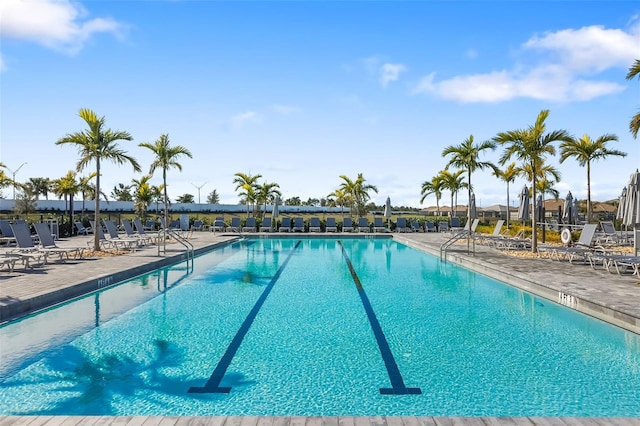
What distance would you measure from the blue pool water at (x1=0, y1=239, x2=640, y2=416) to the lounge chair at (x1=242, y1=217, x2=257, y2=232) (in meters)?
17.1

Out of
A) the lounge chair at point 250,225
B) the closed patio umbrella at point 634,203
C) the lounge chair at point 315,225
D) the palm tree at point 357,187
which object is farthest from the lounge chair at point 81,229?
the closed patio umbrella at point 634,203

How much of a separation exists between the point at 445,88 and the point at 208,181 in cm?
3681

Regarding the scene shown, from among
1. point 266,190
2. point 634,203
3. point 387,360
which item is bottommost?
point 387,360

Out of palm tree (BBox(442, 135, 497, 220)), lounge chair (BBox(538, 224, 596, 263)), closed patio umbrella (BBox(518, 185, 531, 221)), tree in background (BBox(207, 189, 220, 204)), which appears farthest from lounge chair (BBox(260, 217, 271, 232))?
tree in background (BBox(207, 189, 220, 204))

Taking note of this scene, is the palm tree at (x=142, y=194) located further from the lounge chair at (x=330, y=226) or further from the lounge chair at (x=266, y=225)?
the lounge chair at (x=330, y=226)

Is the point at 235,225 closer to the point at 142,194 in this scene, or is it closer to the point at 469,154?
the point at 142,194

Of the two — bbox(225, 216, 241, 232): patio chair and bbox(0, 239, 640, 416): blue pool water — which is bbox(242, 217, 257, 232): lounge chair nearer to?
bbox(225, 216, 241, 232): patio chair

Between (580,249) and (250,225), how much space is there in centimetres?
1875

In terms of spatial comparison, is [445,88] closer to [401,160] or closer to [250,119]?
[250,119]

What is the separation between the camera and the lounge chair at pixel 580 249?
1123 centimetres

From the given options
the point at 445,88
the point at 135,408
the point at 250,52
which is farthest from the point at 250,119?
the point at 135,408

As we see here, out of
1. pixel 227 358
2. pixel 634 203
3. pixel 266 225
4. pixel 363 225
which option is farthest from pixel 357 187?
pixel 227 358

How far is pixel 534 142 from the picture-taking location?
42.8ft

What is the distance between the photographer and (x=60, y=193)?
26.1 m
